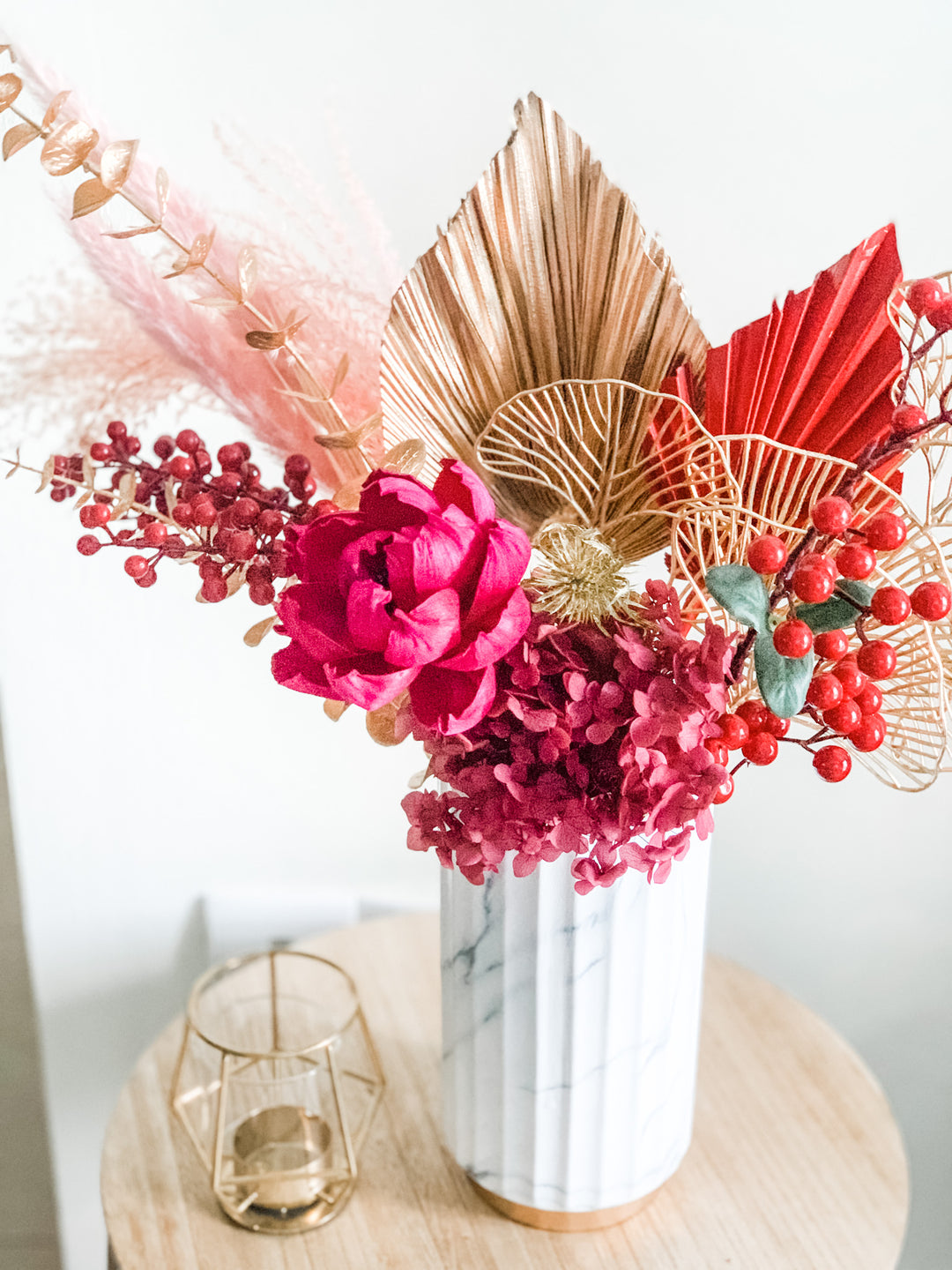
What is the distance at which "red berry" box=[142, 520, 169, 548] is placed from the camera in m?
0.43

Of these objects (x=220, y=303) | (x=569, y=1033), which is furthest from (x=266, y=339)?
(x=569, y=1033)

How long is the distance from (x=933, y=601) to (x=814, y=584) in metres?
0.04

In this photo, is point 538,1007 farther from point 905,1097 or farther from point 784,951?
point 905,1097

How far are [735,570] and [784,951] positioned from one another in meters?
0.60

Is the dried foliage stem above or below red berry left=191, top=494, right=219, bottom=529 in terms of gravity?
above

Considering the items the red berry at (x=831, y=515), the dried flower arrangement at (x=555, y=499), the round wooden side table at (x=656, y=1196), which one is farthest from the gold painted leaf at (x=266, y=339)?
the round wooden side table at (x=656, y=1196)

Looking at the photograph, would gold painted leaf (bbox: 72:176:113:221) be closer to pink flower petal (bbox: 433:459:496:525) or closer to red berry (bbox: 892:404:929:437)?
pink flower petal (bbox: 433:459:496:525)

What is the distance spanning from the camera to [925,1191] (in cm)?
92

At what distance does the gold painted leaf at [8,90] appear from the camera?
15.5 inches

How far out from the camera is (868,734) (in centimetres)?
40

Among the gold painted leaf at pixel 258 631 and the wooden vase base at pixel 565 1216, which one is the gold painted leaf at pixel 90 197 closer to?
the gold painted leaf at pixel 258 631

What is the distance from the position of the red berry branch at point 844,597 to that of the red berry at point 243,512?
197 mm

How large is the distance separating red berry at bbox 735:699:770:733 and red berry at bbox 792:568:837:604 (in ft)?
0.23

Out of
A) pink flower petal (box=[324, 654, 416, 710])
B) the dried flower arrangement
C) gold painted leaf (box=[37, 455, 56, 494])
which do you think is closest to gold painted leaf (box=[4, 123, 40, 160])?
the dried flower arrangement
